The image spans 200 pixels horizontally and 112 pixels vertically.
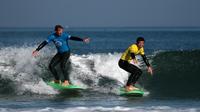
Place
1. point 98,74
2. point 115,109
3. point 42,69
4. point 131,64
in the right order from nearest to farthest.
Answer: point 115,109 < point 131,64 < point 98,74 < point 42,69

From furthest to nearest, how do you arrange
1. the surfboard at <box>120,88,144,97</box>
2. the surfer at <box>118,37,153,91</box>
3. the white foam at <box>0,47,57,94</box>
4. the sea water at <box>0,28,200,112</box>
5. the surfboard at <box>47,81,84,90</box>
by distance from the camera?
the white foam at <box>0,47,57,94</box> < the surfboard at <box>47,81,84,90</box> < the surfboard at <box>120,88,144,97</box> < the surfer at <box>118,37,153,91</box> < the sea water at <box>0,28,200,112</box>

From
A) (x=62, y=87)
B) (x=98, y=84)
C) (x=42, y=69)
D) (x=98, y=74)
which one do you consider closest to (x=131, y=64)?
(x=62, y=87)

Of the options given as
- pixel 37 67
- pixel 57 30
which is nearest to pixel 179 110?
pixel 57 30

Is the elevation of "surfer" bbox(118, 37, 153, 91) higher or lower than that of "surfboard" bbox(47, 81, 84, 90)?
higher

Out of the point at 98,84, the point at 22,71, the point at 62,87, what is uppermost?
the point at 22,71

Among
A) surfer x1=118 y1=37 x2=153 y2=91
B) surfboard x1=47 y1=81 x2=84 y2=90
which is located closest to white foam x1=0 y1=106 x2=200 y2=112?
surfer x1=118 y1=37 x2=153 y2=91

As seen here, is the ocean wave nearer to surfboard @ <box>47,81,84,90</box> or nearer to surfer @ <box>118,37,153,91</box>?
surfboard @ <box>47,81,84,90</box>

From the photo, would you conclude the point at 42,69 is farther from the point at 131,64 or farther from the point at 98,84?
the point at 131,64

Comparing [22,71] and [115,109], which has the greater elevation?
[22,71]

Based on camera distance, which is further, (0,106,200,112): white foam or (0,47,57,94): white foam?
(0,47,57,94): white foam

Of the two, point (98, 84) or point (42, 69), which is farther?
point (42, 69)

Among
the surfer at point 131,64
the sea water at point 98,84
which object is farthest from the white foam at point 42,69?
the surfer at point 131,64

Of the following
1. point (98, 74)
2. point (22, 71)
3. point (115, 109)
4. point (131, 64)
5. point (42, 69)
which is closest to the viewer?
point (115, 109)

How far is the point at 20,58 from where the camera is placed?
22094 mm
